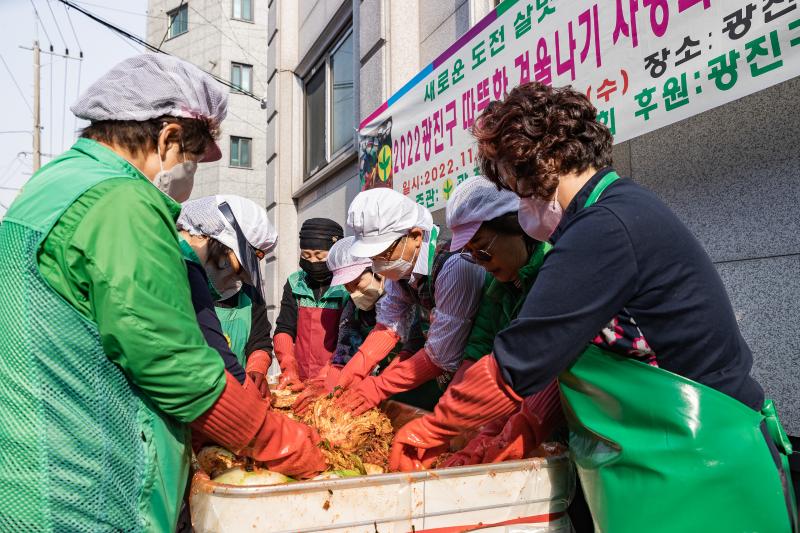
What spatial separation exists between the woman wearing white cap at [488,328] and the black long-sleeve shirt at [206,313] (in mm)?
664

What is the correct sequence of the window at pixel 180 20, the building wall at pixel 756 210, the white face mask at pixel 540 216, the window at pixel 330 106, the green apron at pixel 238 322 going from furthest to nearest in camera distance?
the window at pixel 180 20, the window at pixel 330 106, the green apron at pixel 238 322, the building wall at pixel 756 210, the white face mask at pixel 540 216

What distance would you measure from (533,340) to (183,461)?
2.71ft

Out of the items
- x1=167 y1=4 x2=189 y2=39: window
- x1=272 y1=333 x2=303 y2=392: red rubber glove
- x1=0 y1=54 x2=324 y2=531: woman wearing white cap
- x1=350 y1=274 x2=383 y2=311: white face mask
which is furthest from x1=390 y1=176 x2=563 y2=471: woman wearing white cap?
x1=167 y1=4 x2=189 y2=39: window

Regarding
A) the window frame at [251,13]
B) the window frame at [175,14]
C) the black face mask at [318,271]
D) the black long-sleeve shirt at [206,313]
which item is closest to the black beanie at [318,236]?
the black face mask at [318,271]

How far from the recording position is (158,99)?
1.28 m

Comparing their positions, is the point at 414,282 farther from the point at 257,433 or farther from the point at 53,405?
the point at 53,405

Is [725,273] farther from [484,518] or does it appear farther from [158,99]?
[158,99]

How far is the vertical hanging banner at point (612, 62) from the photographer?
1.87 meters

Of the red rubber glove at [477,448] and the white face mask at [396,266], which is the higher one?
the white face mask at [396,266]

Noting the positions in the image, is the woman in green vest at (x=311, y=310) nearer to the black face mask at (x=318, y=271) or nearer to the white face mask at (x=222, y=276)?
the black face mask at (x=318, y=271)

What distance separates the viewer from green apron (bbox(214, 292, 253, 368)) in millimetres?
2986

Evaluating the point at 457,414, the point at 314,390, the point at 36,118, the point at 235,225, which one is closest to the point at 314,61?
the point at 235,225

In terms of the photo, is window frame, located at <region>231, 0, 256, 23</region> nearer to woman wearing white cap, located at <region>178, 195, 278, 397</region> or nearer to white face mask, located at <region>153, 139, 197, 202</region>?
woman wearing white cap, located at <region>178, 195, 278, 397</region>

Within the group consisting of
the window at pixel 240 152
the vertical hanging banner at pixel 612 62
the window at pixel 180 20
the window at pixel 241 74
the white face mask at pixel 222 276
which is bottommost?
the white face mask at pixel 222 276
